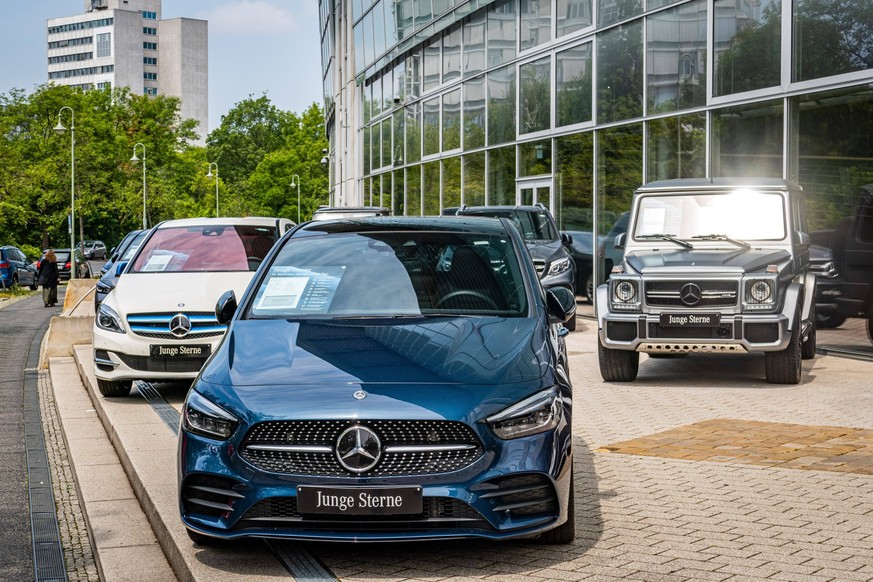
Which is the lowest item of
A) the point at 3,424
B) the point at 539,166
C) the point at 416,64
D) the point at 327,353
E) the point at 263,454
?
the point at 3,424

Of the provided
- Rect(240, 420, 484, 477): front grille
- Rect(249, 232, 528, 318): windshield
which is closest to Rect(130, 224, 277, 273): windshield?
Rect(249, 232, 528, 318): windshield

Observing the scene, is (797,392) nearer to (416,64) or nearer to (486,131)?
(486,131)

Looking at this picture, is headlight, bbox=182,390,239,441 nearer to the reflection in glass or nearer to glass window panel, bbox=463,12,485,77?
glass window panel, bbox=463,12,485,77

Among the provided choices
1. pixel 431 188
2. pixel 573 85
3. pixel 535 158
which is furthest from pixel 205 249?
pixel 431 188

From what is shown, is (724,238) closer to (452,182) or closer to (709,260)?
(709,260)

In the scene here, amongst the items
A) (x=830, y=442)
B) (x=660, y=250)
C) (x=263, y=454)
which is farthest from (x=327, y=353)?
(x=660, y=250)

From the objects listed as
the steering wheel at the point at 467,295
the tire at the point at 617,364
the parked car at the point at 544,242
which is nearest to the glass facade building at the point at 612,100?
the parked car at the point at 544,242

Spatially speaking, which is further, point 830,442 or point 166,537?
point 830,442

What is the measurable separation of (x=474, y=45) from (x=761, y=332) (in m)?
19.0

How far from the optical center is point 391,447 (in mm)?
4996

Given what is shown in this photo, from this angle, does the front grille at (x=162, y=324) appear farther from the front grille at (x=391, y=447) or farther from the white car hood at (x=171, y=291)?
the front grille at (x=391, y=447)

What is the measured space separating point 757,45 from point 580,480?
11.6 metres

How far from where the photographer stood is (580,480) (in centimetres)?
714

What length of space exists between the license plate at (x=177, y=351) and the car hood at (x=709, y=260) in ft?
14.2
